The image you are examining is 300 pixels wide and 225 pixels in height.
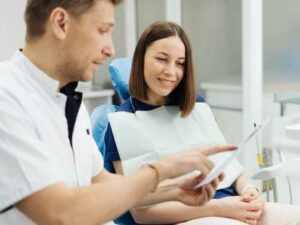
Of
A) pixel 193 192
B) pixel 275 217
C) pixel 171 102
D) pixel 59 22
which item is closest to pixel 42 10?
pixel 59 22

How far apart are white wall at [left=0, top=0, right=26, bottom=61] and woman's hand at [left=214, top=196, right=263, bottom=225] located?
2629 millimetres

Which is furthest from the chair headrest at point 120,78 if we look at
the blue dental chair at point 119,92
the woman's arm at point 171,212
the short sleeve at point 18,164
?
the short sleeve at point 18,164

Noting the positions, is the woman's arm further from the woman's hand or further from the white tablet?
the white tablet

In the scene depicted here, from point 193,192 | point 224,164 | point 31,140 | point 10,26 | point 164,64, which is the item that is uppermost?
point 10,26

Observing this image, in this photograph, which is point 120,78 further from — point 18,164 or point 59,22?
point 18,164

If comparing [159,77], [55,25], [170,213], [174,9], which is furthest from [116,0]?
[174,9]

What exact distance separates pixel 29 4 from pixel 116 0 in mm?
227

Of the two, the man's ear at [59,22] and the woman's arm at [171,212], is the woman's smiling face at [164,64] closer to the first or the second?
the woman's arm at [171,212]

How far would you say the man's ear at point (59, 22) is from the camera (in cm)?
103

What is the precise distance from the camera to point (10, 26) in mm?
3627

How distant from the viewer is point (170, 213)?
154 cm

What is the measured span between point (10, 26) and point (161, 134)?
2393mm

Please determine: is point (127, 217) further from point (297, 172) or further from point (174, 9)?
point (174, 9)

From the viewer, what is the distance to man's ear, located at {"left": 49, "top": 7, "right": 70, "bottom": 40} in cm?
103
